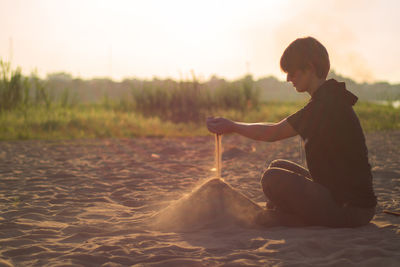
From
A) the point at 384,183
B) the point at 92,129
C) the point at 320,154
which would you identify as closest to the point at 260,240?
the point at 320,154

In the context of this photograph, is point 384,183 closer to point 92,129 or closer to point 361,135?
point 361,135

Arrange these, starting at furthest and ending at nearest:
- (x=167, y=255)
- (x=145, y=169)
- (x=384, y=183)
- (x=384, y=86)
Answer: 1. (x=384, y=86)
2. (x=145, y=169)
3. (x=384, y=183)
4. (x=167, y=255)

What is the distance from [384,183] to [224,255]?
9.23 feet

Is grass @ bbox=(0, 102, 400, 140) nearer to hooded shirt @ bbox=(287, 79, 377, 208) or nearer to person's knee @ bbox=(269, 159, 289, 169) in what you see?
person's knee @ bbox=(269, 159, 289, 169)

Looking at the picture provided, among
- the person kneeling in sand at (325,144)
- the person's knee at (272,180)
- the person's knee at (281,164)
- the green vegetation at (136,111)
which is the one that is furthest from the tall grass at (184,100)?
the person kneeling in sand at (325,144)

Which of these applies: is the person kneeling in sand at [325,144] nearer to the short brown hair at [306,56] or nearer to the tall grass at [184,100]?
the short brown hair at [306,56]

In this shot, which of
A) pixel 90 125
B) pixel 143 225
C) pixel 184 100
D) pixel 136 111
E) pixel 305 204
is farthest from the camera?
pixel 136 111

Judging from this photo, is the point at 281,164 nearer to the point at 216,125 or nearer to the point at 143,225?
the point at 216,125

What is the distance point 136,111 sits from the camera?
15.1 m

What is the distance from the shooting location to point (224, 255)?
8.04 feet

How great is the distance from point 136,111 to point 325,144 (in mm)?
12794

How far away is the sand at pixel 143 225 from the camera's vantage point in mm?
2423

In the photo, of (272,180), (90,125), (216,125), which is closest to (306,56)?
(216,125)

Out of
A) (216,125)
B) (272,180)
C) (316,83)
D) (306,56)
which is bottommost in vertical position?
(272,180)
